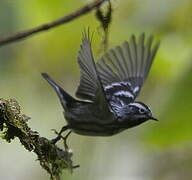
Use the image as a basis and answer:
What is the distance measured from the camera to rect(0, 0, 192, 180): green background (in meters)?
3.33

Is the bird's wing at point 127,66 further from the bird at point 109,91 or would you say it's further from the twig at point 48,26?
the twig at point 48,26

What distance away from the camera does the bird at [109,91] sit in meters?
2.98

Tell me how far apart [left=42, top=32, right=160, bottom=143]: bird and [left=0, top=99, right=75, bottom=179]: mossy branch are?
0.14 meters

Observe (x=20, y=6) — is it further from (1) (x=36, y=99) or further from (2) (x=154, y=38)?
(1) (x=36, y=99)

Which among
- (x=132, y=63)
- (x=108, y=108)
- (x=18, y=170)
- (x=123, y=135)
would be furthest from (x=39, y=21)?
(x=18, y=170)

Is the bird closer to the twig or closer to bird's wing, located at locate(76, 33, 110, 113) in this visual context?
bird's wing, located at locate(76, 33, 110, 113)

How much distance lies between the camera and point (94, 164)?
15.1ft

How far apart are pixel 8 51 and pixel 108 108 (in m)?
2.47

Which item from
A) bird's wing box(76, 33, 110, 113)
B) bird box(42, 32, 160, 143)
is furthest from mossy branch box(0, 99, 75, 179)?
bird's wing box(76, 33, 110, 113)

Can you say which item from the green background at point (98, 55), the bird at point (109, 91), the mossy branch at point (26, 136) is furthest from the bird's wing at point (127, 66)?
the mossy branch at point (26, 136)

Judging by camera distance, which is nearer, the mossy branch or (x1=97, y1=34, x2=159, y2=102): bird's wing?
the mossy branch

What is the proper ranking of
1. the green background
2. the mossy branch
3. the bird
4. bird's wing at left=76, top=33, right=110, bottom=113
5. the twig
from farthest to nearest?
the green background → the bird → bird's wing at left=76, top=33, right=110, bottom=113 → the mossy branch → the twig

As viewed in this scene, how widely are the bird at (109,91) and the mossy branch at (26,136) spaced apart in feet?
0.46

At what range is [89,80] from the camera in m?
3.10
